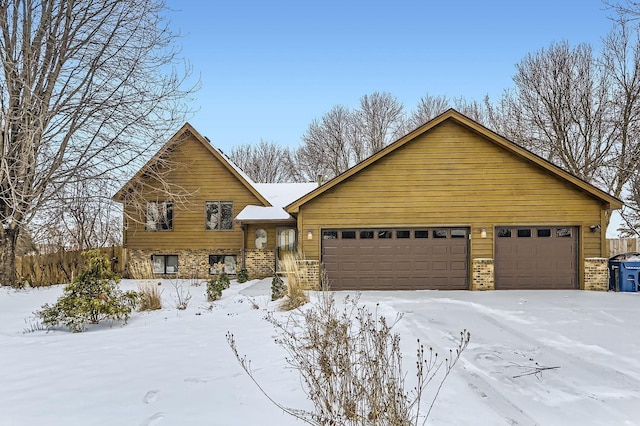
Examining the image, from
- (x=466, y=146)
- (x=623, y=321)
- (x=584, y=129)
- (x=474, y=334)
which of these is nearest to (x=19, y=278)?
(x=474, y=334)

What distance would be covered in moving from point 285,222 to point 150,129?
650 centimetres

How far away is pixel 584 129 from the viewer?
21.5 meters

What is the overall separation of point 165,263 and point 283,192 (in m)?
6.63

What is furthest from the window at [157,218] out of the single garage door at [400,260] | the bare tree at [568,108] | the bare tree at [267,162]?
the bare tree at [267,162]

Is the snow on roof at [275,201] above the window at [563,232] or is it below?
above

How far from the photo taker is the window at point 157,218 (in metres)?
18.1

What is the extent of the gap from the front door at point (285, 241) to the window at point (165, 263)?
15.7 feet

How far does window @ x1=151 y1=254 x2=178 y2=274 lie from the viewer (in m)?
18.2

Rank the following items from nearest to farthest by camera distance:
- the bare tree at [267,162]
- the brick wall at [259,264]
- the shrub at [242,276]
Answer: the shrub at [242,276]
the brick wall at [259,264]
the bare tree at [267,162]

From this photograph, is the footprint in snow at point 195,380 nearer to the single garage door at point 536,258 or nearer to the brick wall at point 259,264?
the single garage door at point 536,258

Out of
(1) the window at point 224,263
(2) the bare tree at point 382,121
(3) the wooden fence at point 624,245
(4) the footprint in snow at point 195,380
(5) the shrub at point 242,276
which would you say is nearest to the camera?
(4) the footprint in snow at point 195,380

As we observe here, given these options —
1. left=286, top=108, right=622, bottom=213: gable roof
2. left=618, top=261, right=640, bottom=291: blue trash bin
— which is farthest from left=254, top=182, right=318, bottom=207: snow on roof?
left=618, top=261, right=640, bottom=291: blue trash bin

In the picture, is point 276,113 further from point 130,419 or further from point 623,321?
point 130,419

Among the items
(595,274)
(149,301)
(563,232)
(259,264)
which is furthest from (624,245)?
(149,301)
